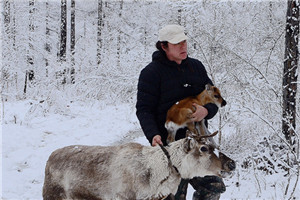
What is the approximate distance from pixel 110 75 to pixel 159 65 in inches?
378

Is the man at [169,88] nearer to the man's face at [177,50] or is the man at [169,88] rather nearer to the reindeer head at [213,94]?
the man's face at [177,50]

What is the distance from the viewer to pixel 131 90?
11812 mm

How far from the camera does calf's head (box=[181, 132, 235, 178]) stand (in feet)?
10.8

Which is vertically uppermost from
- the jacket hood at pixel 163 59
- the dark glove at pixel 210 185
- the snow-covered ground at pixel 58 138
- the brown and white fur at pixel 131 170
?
the jacket hood at pixel 163 59

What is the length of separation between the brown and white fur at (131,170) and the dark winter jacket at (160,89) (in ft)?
1.26

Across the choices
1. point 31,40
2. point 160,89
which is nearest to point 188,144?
point 160,89

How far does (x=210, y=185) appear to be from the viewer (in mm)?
3637

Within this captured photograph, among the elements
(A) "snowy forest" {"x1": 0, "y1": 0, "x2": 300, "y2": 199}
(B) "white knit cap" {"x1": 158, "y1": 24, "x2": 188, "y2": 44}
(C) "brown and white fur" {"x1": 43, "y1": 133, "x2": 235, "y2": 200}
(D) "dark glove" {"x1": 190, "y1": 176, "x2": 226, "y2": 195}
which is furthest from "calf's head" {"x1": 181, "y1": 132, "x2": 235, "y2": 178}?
(A) "snowy forest" {"x1": 0, "y1": 0, "x2": 300, "y2": 199}

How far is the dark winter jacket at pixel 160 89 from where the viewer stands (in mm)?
3684

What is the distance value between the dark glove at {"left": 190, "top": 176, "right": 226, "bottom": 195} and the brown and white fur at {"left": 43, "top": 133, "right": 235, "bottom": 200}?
33 cm

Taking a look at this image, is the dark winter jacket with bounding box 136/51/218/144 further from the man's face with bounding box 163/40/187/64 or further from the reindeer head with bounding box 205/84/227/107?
the reindeer head with bounding box 205/84/227/107

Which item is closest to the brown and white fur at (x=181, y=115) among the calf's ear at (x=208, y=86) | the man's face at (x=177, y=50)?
the calf's ear at (x=208, y=86)

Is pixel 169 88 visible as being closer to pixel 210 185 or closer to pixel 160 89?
pixel 160 89

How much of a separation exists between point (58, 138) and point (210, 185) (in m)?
6.28
